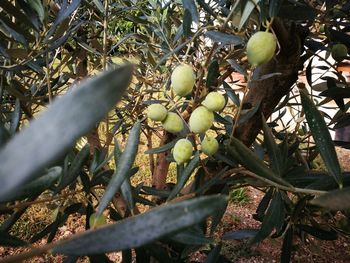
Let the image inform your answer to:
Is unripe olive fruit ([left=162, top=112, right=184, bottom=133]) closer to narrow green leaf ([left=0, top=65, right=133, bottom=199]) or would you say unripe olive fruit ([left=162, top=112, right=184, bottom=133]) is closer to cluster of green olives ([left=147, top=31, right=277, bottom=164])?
cluster of green olives ([left=147, top=31, right=277, bottom=164])

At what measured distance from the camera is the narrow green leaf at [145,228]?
219mm

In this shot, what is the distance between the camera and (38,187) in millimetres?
343

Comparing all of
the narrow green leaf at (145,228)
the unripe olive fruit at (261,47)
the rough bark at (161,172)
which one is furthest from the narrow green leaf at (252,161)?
the rough bark at (161,172)

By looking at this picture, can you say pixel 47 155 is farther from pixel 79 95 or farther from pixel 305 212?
pixel 305 212

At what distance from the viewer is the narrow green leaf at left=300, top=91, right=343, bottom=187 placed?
47 centimetres

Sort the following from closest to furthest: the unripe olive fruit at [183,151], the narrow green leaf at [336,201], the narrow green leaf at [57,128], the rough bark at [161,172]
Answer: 1. the narrow green leaf at [57,128]
2. the narrow green leaf at [336,201]
3. the unripe olive fruit at [183,151]
4. the rough bark at [161,172]

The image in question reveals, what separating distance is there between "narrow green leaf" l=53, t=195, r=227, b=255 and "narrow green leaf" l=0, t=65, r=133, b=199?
0.27 feet

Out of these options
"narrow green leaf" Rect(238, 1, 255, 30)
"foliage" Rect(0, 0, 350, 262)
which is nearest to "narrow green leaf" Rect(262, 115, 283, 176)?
"foliage" Rect(0, 0, 350, 262)

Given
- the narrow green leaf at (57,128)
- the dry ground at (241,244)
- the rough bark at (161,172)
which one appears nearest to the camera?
the narrow green leaf at (57,128)

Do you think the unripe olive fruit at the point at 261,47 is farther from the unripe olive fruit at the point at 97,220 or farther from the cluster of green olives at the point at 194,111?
the unripe olive fruit at the point at 97,220

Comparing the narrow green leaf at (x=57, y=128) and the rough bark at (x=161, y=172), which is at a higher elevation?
the narrow green leaf at (x=57, y=128)

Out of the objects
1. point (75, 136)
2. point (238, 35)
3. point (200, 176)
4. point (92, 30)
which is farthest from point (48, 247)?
point (92, 30)

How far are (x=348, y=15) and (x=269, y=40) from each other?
1.45ft

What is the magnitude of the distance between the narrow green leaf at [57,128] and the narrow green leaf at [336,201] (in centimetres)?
19
